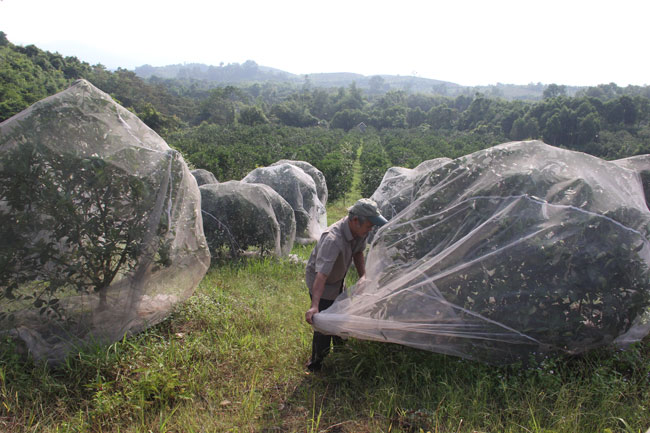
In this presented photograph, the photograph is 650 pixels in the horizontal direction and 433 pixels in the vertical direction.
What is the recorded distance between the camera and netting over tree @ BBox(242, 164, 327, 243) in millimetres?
7938

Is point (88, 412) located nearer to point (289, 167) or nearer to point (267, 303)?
point (267, 303)

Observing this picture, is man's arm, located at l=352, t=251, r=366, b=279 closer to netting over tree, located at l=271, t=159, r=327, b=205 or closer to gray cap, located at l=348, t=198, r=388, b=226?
gray cap, located at l=348, t=198, r=388, b=226

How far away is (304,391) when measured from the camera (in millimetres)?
3035

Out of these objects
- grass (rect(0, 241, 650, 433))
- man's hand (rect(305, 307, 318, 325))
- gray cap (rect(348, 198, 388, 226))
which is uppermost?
gray cap (rect(348, 198, 388, 226))

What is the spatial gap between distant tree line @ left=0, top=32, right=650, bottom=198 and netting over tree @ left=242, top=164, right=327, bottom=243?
5833 mm

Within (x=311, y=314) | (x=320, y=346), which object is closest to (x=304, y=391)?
(x=320, y=346)

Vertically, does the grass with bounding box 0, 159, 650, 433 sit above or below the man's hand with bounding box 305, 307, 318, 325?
below

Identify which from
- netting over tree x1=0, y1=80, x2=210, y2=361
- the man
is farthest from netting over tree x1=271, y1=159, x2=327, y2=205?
the man

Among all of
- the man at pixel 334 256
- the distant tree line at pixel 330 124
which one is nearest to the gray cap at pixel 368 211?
the man at pixel 334 256

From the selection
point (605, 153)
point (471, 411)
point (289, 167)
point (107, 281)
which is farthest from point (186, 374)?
point (605, 153)

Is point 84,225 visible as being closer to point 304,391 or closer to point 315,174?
point 304,391

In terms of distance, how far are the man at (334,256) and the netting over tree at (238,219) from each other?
10.1ft

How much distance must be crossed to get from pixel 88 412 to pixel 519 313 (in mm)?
3150

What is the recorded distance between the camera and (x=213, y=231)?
5.92m
